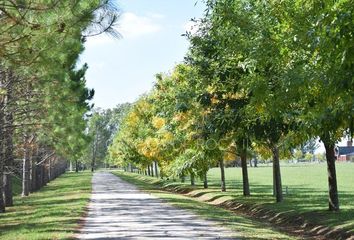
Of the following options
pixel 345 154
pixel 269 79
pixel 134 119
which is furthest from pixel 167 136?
pixel 345 154

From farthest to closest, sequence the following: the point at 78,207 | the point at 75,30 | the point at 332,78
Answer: the point at 78,207 < the point at 75,30 < the point at 332,78

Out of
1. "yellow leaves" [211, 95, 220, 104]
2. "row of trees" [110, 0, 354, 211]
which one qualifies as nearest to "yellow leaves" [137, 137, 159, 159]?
"row of trees" [110, 0, 354, 211]

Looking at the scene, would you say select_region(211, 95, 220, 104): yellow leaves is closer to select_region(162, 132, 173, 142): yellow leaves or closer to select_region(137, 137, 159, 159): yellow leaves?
select_region(162, 132, 173, 142): yellow leaves

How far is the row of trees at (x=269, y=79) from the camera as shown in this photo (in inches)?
264

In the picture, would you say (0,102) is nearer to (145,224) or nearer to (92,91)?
(145,224)

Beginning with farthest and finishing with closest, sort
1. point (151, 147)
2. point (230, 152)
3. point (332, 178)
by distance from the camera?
1. point (151, 147)
2. point (230, 152)
3. point (332, 178)

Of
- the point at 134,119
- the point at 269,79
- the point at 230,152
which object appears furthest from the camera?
the point at 134,119

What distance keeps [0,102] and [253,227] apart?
1037 cm

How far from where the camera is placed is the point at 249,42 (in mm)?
11375

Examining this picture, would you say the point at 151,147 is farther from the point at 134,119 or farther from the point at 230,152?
the point at 134,119

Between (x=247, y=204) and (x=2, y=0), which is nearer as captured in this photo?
(x=2, y=0)

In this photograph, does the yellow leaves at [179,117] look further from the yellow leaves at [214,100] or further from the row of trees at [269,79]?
the yellow leaves at [214,100]

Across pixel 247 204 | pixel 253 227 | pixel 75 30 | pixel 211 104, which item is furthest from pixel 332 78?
pixel 247 204

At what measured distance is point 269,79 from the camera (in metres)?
11.1
